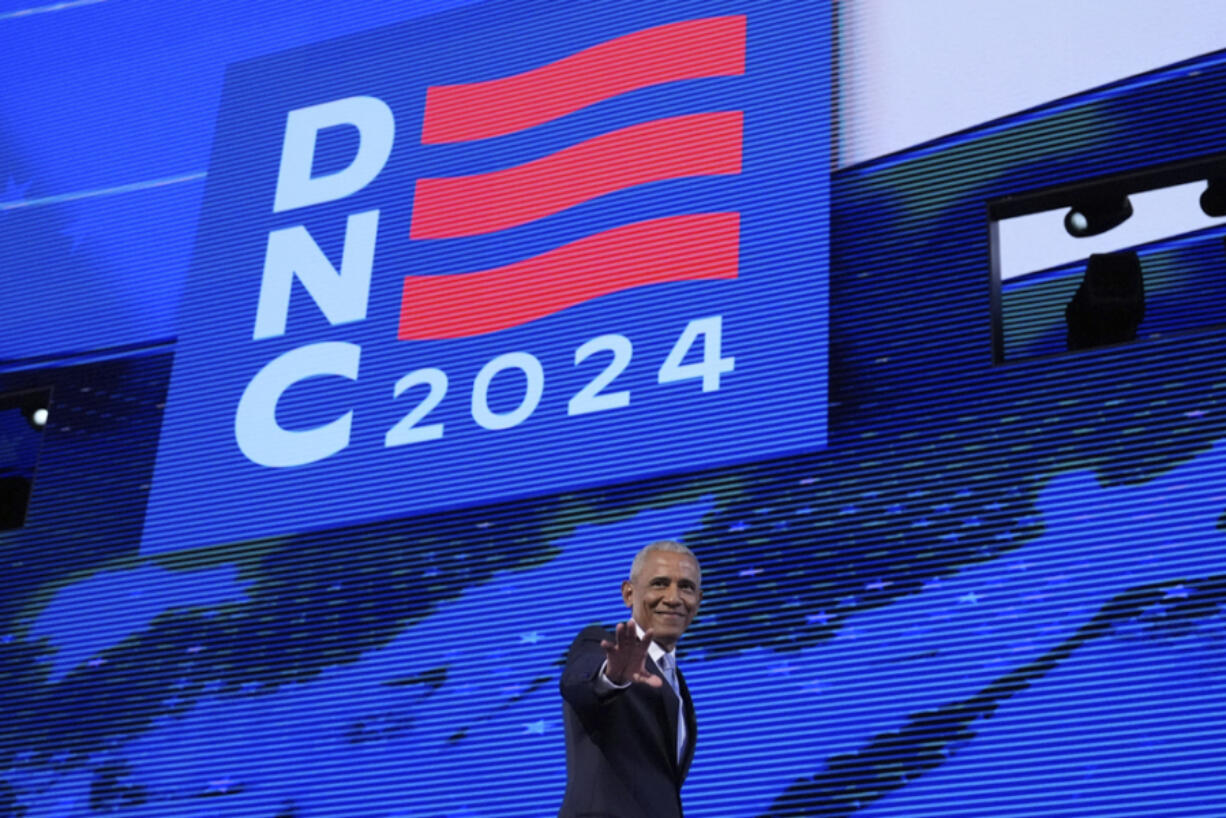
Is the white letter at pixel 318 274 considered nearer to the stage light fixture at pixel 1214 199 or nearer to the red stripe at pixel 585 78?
the red stripe at pixel 585 78

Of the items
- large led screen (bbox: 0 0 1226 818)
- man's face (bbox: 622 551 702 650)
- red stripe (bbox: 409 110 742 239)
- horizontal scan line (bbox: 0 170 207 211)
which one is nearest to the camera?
man's face (bbox: 622 551 702 650)

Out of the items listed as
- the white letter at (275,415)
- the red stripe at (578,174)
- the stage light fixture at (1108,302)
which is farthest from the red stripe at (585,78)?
the stage light fixture at (1108,302)

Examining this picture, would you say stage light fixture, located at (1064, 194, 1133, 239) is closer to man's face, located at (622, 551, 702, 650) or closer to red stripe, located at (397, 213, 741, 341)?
red stripe, located at (397, 213, 741, 341)

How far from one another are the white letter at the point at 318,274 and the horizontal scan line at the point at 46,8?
1.61 metres

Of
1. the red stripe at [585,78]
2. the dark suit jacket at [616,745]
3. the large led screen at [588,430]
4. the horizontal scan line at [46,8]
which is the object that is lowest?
the dark suit jacket at [616,745]

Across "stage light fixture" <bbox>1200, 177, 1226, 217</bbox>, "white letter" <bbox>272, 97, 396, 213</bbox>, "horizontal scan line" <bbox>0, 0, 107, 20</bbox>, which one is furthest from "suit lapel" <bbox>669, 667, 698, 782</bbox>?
"horizontal scan line" <bbox>0, 0, 107, 20</bbox>

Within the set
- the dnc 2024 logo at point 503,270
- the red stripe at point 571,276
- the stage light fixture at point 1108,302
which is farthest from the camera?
the red stripe at point 571,276

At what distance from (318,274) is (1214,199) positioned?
9.61 ft

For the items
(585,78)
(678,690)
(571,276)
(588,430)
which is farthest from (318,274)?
(678,690)

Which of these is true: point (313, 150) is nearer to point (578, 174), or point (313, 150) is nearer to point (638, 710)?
point (578, 174)

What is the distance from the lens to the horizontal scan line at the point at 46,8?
7480mm

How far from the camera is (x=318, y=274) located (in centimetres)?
645

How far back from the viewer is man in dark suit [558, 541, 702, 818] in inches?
113

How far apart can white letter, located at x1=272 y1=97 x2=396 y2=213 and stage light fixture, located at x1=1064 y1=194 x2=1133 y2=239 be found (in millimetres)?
2385
